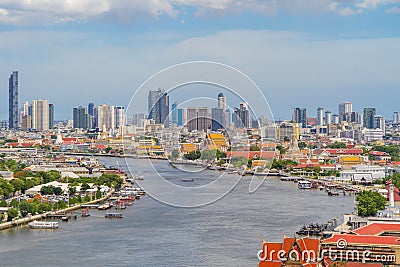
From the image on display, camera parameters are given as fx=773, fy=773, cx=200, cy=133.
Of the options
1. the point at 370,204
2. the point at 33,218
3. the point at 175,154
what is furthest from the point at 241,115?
the point at 175,154

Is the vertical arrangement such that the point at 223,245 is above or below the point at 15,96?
below

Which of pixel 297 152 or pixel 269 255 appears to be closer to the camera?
pixel 269 255

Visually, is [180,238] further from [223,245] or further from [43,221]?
[43,221]

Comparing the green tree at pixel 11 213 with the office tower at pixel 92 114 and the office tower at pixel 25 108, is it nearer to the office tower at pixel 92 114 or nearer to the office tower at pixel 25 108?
the office tower at pixel 92 114

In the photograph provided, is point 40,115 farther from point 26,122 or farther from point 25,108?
point 25,108

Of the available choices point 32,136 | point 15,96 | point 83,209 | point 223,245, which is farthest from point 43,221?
point 15,96

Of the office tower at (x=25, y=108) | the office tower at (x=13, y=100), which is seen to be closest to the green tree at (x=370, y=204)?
the office tower at (x=13, y=100)
